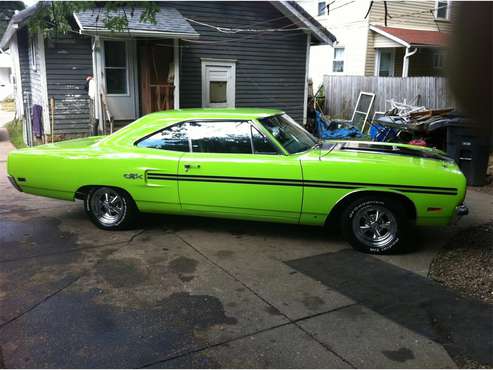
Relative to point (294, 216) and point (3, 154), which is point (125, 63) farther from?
point (294, 216)

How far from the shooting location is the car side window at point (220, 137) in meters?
5.58

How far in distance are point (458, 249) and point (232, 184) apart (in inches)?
102

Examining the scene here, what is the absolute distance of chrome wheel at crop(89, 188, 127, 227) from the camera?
234 inches

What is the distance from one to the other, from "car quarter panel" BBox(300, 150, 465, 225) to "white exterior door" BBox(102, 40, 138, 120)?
8.45 metres

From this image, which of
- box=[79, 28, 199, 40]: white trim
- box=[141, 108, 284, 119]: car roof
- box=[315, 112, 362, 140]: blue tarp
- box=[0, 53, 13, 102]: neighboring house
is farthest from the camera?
box=[0, 53, 13, 102]: neighboring house

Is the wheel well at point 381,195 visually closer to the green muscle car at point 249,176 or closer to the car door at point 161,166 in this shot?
the green muscle car at point 249,176

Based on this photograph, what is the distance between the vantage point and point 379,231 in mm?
5258

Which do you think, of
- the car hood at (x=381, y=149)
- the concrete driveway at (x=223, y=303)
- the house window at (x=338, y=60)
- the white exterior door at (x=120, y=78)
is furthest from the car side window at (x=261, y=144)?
the house window at (x=338, y=60)

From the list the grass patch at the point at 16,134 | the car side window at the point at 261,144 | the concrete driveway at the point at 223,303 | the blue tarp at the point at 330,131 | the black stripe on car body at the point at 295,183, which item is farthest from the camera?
the grass patch at the point at 16,134

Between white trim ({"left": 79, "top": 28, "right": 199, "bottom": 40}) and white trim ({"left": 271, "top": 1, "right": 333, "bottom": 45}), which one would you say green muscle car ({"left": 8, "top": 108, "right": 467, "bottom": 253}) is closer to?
white trim ({"left": 79, "top": 28, "right": 199, "bottom": 40})

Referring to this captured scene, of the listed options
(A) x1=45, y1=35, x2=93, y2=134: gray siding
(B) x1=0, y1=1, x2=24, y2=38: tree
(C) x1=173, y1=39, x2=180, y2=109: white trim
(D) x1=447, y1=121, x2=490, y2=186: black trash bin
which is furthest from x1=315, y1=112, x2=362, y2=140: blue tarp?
(B) x1=0, y1=1, x2=24, y2=38: tree

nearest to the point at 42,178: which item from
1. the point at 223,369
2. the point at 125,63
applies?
the point at 223,369

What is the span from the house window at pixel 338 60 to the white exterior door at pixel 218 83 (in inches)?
368

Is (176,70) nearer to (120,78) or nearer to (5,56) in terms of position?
(120,78)
